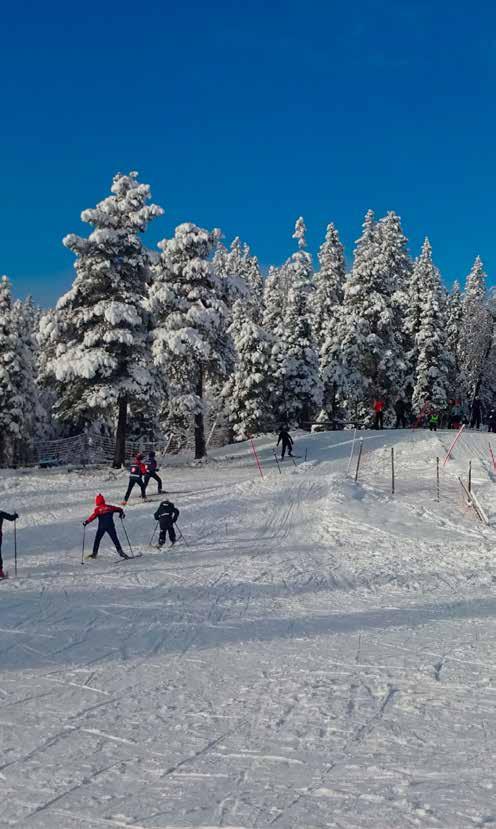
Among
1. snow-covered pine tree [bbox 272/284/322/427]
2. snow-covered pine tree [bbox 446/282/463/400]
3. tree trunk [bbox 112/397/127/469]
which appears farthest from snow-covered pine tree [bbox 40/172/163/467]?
snow-covered pine tree [bbox 446/282/463/400]

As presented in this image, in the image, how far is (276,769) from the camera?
5.29 m

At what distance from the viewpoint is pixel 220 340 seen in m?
29.5

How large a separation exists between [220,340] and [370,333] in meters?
13.0

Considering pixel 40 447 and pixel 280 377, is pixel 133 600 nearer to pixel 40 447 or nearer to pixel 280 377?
pixel 40 447

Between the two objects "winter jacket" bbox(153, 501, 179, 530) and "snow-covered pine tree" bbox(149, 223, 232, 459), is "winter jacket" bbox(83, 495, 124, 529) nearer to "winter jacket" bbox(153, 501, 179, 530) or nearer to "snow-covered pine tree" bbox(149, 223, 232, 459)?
"winter jacket" bbox(153, 501, 179, 530)

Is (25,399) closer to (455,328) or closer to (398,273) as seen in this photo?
(398,273)

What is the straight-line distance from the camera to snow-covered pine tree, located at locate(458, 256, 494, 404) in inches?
1928

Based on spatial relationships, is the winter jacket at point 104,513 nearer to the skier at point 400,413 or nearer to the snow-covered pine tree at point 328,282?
the skier at point 400,413

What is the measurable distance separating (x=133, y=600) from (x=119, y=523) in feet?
24.1

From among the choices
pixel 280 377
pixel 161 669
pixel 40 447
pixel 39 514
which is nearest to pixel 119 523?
pixel 39 514

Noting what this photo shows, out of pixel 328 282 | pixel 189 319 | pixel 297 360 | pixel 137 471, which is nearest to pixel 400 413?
pixel 297 360

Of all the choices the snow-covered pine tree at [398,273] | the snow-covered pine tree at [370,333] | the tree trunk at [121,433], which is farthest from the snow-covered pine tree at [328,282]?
the tree trunk at [121,433]

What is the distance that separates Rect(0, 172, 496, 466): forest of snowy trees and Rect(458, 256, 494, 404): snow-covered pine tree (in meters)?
0.12

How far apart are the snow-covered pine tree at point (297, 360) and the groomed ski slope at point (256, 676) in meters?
22.5
